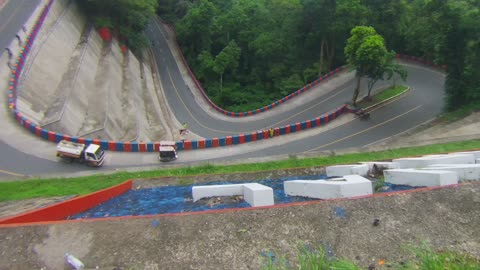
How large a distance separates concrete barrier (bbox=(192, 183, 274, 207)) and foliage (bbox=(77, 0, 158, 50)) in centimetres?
3725

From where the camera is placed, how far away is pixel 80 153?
2217 cm

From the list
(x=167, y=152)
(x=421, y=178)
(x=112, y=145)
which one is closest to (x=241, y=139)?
(x=167, y=152)

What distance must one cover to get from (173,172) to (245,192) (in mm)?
8739

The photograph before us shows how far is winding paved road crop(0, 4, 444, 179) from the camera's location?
899 inches

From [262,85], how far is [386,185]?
34.9m

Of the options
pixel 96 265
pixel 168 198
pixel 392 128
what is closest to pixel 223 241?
pixel 96 265

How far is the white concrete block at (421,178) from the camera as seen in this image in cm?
1084

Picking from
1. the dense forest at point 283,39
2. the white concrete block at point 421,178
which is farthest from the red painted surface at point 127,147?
the dense forest at point 283,39

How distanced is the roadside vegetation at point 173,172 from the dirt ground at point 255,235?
792 cm

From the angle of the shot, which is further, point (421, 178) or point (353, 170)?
point (353, 170)

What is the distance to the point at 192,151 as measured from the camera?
1021 inches

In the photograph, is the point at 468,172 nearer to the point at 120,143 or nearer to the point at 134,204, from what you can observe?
the point at 134,204

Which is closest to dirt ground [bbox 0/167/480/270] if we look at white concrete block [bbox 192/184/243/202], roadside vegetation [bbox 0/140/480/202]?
white concrete block [bbox 192/184/243/202]

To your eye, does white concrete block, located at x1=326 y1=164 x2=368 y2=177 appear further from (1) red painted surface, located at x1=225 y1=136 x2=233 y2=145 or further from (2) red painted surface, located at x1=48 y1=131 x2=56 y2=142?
(2) red painted surface, located at x1=48 y1=131 x2=56 y2=142
